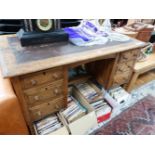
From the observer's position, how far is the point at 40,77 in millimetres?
889

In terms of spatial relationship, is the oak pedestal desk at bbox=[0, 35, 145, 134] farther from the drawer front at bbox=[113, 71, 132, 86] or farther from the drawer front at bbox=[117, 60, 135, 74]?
the drawer front at bbox=[113, 71, 132, 86]

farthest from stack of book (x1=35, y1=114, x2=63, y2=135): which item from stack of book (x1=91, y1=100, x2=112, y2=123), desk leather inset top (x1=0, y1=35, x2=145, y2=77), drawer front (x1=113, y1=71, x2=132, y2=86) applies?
drawer front (x1=113, y1=71, x2=132, y2=86)

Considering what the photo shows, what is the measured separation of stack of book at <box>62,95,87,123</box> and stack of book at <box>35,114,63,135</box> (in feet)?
0.30

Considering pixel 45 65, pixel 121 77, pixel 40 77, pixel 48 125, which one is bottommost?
pixel 48 125

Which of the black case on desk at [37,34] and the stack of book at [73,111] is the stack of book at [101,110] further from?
the black case on desk at [37,34]

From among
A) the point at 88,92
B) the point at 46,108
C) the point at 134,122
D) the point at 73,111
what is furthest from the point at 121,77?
the point at 46,108

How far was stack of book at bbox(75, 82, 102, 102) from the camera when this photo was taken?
141 cm

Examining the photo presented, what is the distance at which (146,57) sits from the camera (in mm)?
1672

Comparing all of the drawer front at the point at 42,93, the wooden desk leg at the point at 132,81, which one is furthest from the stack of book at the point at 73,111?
the wooden desk leg at the point at 132,81

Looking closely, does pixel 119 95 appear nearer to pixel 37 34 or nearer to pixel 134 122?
pixel 134 122

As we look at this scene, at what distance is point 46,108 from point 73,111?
0.29 m
